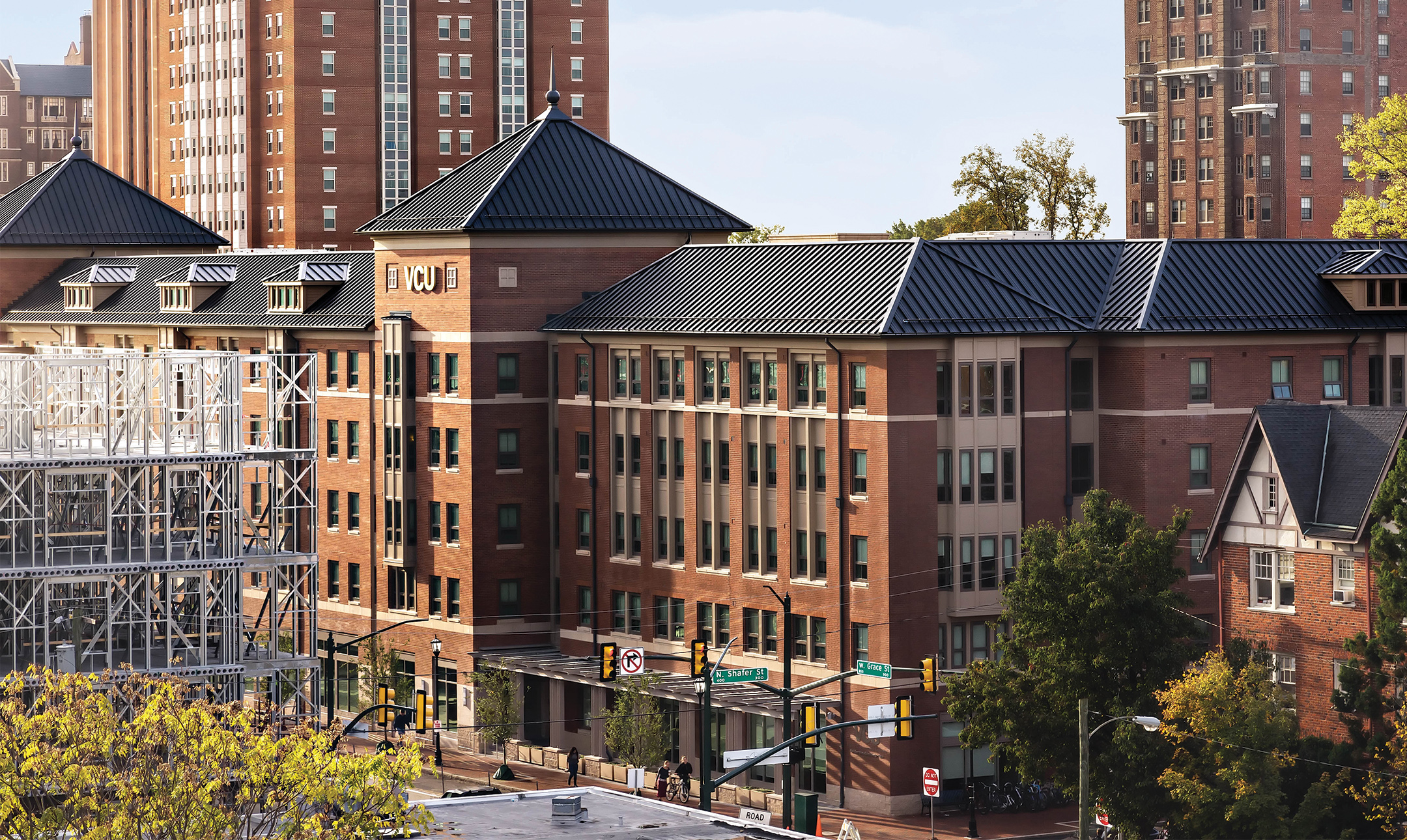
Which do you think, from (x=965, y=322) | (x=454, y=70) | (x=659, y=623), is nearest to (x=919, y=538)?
(x=965, y=322)

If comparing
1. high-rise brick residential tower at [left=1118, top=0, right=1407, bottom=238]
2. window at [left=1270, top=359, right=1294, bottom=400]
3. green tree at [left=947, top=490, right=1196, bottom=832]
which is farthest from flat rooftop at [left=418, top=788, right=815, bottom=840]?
high-rise brick residential tower at [left=1118, top=0, right=1407, bottom=238]

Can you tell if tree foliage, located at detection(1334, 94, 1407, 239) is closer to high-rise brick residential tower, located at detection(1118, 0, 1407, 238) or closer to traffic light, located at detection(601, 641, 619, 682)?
high-rise brick residential tower, located at detection(1118, 0, 1407, 238)

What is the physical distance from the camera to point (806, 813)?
63.4 m

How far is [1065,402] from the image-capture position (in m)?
85.9

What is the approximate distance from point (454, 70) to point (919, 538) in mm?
104839

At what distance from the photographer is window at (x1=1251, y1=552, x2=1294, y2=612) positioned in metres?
72.1

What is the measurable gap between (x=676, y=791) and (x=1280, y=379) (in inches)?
1081

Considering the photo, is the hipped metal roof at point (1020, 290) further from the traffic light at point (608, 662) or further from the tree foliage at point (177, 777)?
the tree foliage at point (177, 777)

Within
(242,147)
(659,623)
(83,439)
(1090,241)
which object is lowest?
(659,623)

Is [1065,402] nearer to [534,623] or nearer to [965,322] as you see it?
[965,322]

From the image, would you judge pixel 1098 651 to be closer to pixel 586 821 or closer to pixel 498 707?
pixel 586 821

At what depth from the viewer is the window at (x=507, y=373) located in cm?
9900

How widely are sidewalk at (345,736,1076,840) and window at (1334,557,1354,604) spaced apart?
13464mm

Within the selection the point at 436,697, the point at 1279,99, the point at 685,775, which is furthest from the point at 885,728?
the point at 1279,99
